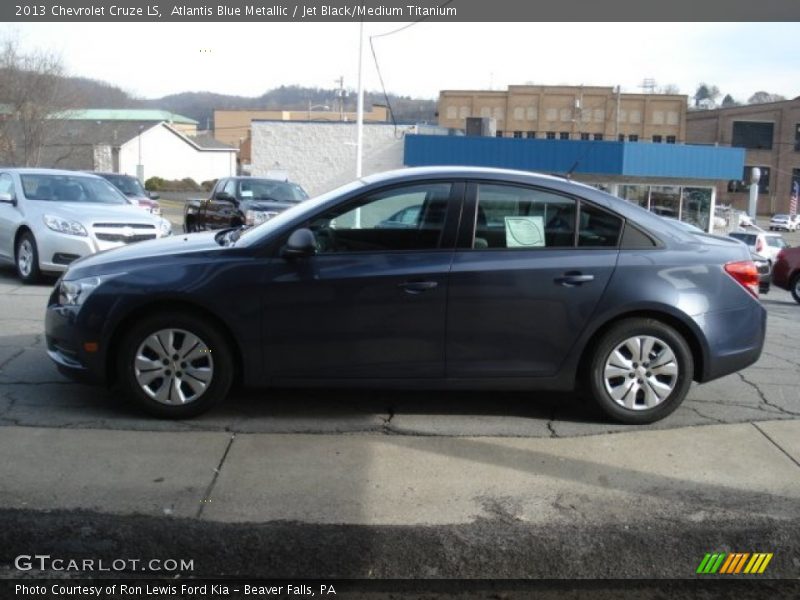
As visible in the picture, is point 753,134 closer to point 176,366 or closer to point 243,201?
point 243,201

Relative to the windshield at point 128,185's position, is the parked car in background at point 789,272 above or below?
below

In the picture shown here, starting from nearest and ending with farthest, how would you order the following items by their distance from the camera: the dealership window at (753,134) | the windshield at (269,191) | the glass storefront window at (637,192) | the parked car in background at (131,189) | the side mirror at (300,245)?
1. the side mirror at (300,245)
2. the windshield at (269,191)
3. the parked car in background at (131,189)
4. the glass storefront window at (637,192)
5. the dealership window at (753,134)

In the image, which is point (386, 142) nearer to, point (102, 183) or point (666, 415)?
point (102, 183)

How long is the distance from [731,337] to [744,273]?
1.41ft

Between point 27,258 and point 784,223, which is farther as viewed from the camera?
point 784,223

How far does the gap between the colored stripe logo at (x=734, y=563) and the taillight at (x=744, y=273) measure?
2.11m

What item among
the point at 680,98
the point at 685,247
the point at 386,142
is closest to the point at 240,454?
the point at 685,247

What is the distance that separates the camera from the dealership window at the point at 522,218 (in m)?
5.39

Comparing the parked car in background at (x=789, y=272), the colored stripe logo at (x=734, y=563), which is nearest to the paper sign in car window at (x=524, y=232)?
the colored stripe logo at (x=734, y=563)

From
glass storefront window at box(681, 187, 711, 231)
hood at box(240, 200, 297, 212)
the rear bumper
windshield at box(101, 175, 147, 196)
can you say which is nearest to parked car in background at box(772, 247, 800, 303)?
hood at box(240, 200, 297, 212)

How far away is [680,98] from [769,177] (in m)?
16.3

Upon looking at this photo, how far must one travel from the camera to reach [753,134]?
80438mm

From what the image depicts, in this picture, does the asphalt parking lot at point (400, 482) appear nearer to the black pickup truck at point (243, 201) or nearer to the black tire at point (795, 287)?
the black pickup truck at point (243, 201)

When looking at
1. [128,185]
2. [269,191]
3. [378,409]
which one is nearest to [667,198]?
[128,185]
